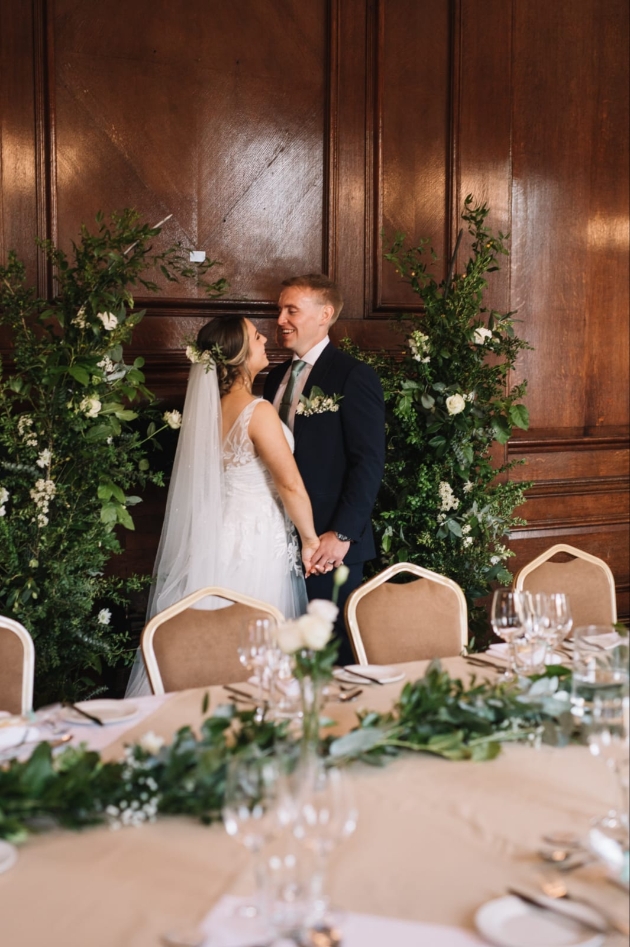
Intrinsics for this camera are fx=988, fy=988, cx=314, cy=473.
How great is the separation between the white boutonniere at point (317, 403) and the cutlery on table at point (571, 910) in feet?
9.49

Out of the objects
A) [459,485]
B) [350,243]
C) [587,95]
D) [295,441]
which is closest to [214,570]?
[295,441]

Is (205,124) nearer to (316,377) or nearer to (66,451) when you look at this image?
(316,377)

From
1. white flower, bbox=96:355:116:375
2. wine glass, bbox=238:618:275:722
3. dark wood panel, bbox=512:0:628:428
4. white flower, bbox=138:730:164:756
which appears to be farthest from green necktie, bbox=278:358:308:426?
white flower, bbox=138:730:164:756

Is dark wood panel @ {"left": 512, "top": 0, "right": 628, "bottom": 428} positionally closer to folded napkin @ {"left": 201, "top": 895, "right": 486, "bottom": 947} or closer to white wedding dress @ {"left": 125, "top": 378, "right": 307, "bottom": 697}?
white wedding dress @ {"left": 125, "top": 378, "right": 307, "bottom": 697}

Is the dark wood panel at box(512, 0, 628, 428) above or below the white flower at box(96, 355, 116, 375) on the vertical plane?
above

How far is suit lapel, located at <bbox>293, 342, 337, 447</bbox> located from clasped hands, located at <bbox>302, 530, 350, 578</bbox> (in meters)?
0.46

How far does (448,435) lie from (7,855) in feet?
10.9

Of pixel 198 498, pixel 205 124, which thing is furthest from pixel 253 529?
pixel 205 124

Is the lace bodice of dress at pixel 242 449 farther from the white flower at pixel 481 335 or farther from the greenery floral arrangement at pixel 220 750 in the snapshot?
the greenery floral arrangement at pixel 220 750

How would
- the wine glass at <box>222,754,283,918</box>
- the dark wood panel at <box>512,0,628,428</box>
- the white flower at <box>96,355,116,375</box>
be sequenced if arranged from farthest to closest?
the dark wood panel at <box>512,0,628,428</box>, the white flower at <box>96,355,116,375</box>, the wine glass at <box>222,754,283,918</box>

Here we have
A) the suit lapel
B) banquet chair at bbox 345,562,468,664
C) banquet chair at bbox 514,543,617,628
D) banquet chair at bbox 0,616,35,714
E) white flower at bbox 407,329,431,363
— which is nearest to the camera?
banquet chair at bbox 0,616,35,714

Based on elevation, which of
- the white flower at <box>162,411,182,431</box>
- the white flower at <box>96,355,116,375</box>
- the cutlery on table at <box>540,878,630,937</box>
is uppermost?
the white flower at <box>96,355,116,375</box>

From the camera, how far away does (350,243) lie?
523 centimetres

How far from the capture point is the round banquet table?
1.46 metres
